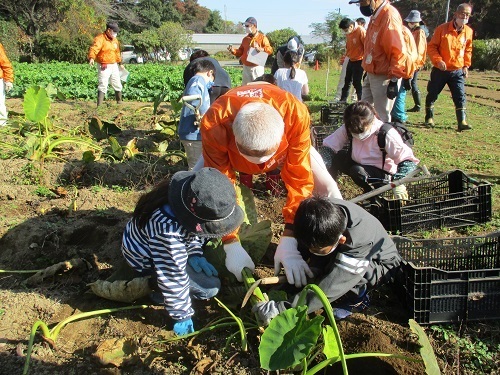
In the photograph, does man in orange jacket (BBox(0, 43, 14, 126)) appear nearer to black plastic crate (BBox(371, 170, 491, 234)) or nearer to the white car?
black plastic crate (BBox(371, 170, 491, 234))

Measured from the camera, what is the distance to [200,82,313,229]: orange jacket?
2846 mm

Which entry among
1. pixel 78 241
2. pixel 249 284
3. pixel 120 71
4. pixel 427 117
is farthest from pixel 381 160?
pixel 120 71

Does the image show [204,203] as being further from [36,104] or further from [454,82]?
[454,82]

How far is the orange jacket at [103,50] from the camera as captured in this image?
934cm

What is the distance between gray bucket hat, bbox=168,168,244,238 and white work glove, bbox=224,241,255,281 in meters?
0.39

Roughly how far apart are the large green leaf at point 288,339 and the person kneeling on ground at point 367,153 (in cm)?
212

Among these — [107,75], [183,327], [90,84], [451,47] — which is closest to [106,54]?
[107,75]

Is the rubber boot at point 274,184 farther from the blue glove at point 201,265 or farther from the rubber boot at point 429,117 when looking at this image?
the rubber boot at point 429,117

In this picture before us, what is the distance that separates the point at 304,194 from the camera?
2982mm

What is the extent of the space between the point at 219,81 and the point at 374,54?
6.21ft

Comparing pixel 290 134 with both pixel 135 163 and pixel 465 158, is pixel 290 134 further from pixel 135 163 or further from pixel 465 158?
pixel 465 158

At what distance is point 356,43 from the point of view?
840cm

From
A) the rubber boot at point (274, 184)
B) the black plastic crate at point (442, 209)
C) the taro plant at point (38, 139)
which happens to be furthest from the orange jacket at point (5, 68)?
the black plastic crate at point (442, 209)

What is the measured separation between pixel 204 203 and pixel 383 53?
408 cm
